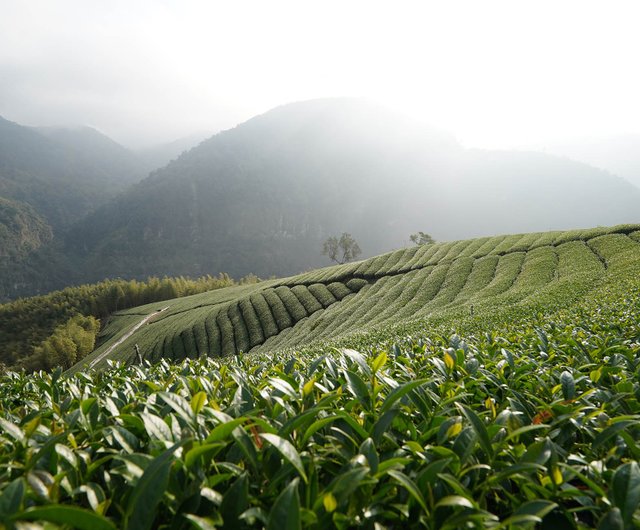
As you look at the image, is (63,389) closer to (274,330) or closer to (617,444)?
(617,444)

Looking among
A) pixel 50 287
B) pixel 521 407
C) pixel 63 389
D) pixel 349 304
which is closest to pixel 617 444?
pixel 521 407

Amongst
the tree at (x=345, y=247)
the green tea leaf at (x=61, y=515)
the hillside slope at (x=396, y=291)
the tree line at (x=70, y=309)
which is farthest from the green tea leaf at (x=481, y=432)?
the tree at (x=345, y=247)

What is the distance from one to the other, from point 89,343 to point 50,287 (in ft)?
502

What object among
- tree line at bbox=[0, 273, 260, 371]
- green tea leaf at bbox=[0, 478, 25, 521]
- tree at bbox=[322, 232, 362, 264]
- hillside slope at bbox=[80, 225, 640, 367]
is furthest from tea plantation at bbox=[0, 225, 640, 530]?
tree at bbox=[322, 232, 362, 264]

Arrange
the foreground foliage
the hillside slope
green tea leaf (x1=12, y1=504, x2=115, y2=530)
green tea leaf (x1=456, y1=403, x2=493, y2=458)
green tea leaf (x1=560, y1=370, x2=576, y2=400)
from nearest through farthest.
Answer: green tea leaf (x1=12, y1=504, x2=115, y2=530)
the foreground foliage
green tea leaf (x1=456, y1=403, x2=493, y2=458)
green tea leaf (x1=560, y1=370, x2=576, y2=400)
the hillside slope

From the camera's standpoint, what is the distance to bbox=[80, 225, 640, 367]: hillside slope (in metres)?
27.0

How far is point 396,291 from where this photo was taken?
125 feet

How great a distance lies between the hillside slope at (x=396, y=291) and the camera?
27045 mm

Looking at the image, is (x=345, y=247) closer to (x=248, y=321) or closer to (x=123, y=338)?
(x=123, y=338)

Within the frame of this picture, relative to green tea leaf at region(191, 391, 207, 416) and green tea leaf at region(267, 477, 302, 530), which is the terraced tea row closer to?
green tea leaf at region(191, 391, 207, 416)

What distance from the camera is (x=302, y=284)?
52281 mm

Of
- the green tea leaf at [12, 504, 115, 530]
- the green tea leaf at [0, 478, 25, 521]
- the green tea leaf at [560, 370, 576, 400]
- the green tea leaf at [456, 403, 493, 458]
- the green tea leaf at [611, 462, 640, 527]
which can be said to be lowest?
the green tea leaf at [560, 370, 576, 400]

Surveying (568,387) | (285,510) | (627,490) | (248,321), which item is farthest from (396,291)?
(285,510)

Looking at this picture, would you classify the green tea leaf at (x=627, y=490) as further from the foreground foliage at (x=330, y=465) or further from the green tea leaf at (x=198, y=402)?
the green tea leaf at (x=198, y=402)
